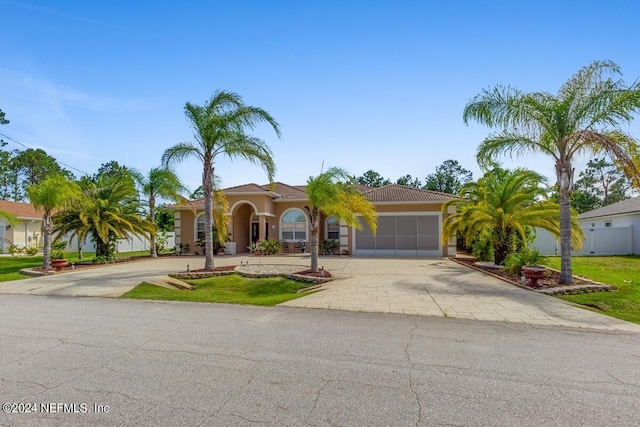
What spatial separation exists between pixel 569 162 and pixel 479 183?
5.33 m

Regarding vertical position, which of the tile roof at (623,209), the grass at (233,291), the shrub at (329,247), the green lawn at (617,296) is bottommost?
the grass at (233,291)

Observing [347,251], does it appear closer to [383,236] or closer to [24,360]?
[383,236]

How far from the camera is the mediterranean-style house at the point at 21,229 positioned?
92.1 ft

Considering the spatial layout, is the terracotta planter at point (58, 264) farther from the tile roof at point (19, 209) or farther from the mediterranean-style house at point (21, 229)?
the tile roof at point (19, 209)

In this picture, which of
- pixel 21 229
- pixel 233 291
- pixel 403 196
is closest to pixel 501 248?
pixel 403 196

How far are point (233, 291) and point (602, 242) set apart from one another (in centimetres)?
2470

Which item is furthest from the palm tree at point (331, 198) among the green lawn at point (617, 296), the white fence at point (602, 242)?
the white fence at point (602, 242)

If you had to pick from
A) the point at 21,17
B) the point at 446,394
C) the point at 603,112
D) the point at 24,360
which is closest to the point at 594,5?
the point at 603,112

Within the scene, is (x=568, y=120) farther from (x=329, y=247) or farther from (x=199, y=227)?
(x=199, y=227)

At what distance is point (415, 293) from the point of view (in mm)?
10531

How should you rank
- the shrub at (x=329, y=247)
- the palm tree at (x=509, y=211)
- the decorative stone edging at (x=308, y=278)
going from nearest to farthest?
the decorative stone edging at (x=308, y=278), the palm tree at (x=509, y=211), the shrub at (x=329, y=247)

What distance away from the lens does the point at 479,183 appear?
56.1 ft

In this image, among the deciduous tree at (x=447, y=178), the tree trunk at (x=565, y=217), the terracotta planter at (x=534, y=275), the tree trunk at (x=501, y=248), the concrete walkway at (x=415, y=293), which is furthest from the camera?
the deciduous tree at (x=447, y=178)

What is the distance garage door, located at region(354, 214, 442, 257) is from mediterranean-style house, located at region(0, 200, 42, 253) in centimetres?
2619
